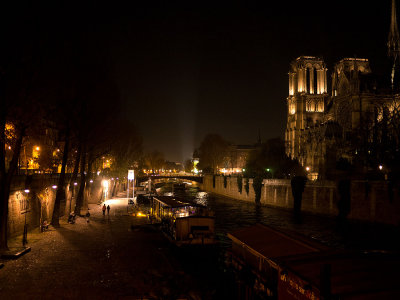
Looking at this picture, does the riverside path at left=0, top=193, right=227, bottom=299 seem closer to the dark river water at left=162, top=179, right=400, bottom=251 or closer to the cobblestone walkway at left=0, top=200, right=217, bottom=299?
the cobblestone walkway at left=0, top=200, right=217, bottom=299

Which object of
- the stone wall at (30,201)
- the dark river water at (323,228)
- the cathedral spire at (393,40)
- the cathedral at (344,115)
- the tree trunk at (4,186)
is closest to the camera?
the tree trunk at (4,186)

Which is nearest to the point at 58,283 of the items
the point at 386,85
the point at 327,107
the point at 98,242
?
the point at 98,242

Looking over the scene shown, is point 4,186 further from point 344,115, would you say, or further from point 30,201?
point 344,115

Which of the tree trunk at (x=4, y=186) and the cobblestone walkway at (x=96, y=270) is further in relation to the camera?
the tree trunk at (x=4, y=186)

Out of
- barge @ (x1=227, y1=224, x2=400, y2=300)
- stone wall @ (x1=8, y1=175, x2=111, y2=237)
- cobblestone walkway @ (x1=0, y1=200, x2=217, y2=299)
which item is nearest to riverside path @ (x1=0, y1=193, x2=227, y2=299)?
cobblestone walkway @ (x1=0, y1=200, x2=217, y2=299)

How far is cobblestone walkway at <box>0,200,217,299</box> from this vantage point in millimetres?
13938

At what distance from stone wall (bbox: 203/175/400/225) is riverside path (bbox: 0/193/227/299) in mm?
21686

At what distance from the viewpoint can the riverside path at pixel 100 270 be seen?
45.8ft

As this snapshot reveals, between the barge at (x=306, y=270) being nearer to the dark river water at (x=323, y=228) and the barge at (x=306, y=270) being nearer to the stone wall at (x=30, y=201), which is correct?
the dark river water at (x=323, y=228)

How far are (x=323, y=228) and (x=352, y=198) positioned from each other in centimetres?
618

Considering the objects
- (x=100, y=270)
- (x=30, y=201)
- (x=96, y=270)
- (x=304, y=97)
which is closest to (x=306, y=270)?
(x=100, y=270)

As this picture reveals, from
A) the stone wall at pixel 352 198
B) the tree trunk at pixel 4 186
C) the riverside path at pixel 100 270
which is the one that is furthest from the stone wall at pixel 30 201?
the stone wall at pixel 352 198

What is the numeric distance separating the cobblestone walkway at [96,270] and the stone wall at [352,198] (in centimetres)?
2195

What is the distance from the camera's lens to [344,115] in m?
85.0
